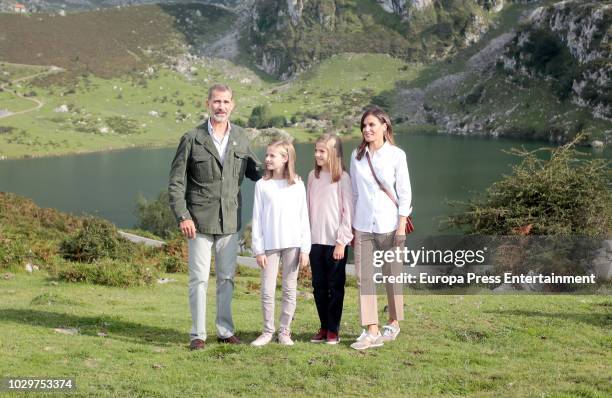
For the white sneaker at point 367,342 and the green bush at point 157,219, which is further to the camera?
the green bush at point 157,219

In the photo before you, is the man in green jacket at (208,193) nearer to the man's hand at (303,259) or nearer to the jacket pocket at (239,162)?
the jacket pocket at (239,162)

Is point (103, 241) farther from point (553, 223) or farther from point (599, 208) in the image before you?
point (599, 208)

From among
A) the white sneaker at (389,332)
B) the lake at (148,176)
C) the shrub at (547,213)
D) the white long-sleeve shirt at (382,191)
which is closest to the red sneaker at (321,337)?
the white sneaker at (389,332)

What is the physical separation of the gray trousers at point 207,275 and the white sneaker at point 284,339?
0.83 metres

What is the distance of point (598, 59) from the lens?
184625mm

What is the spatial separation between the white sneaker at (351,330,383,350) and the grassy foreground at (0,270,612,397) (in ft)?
0.40

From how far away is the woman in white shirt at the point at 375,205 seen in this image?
8766mm

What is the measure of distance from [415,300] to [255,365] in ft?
24.9

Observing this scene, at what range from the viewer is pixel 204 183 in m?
9.08


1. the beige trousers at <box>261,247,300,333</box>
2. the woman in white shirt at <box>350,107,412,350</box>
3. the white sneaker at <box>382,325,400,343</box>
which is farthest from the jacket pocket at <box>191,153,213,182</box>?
the white sneaker at <box>382,325,400,343</box>

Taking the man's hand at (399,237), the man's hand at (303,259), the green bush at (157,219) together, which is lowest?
the green bush at (157,219)

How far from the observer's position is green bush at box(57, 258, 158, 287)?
17078 millimetres

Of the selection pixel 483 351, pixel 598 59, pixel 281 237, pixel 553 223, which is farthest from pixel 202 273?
pixel 598 59

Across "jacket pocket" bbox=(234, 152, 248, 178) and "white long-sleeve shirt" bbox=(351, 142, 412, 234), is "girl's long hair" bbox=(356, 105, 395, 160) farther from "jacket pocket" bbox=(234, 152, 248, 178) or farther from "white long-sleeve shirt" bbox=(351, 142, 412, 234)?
"jacket pocket" bbox=(234, 152, 248, 178)
